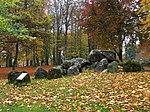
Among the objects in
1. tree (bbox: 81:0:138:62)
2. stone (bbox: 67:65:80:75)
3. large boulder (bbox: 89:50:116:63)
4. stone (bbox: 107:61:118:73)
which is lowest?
stone (bbox: 67:65:80:75)

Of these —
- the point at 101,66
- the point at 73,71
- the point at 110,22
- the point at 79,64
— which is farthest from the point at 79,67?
the point at 110,22

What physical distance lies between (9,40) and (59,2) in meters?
13.4

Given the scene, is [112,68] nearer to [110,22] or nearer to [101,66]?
[101,66]

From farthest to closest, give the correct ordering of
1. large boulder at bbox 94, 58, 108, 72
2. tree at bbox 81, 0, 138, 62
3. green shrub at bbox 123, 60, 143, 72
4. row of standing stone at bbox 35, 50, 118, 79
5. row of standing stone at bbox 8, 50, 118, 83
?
tree at bbox 81, 0, 138, 62 → large boulder at bbox 94, 58, 108, 72 → row of standing stone at bbox 35, 50, 118, 79 → row of standing stone at bbox 8, 50, 118, 83 → green shrub at bbox 123, 60, 143, 72

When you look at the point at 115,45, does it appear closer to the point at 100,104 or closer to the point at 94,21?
the point at 94,21

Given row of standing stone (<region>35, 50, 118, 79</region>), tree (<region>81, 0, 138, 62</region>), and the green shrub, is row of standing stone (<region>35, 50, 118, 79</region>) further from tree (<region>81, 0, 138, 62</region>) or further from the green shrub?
tree (<region>81, 0, 138, 62</region>)

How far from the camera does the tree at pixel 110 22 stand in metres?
18.2

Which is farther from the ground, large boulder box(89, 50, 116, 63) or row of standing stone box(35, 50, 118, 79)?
large boulder box(89, 50, 116, 63)

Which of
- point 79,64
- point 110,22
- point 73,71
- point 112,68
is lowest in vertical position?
point 73,71

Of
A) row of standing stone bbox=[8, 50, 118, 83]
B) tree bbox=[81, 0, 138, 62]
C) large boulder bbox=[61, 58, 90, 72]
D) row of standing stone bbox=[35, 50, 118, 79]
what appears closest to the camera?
row of standing stone bbox=[8, 50, 118, 83]

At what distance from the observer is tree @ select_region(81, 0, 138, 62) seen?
18.2 metres

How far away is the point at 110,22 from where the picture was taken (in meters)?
18.4

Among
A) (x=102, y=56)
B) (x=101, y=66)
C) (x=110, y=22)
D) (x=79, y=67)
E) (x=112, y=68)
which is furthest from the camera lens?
(x=110, y=22)

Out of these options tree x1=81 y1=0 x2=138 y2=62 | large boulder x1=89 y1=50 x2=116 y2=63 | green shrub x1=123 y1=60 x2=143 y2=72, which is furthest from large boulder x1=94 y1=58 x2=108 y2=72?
tree x1=81 y1=0 x2=138 y2=62
